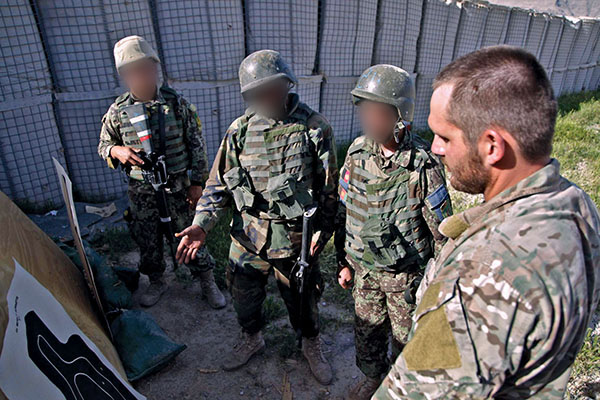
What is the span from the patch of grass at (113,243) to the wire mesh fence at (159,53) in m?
0.77

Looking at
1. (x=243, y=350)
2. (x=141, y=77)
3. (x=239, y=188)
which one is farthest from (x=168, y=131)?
(x=243, y=350)

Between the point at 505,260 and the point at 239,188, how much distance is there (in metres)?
1.83

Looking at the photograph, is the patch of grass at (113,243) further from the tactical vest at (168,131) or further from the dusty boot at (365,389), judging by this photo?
the dusty boot at (365,389)

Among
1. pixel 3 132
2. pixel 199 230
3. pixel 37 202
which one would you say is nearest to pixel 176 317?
pixel 199 230

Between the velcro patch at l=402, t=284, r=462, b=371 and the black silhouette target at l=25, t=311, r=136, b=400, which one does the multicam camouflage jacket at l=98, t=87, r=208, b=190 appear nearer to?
the black silhouette target at l=25, t=311, r=136, b=400

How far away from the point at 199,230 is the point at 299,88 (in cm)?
415

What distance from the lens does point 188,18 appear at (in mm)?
4828

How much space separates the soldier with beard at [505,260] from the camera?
0.96 meters

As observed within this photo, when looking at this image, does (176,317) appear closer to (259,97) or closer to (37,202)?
(259,97)

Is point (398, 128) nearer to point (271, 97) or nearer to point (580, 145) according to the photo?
point (271, 97)

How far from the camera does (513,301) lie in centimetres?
95

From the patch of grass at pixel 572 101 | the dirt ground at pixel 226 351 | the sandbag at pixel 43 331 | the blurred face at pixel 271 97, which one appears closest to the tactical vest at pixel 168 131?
the sandbag at pixel 43 331

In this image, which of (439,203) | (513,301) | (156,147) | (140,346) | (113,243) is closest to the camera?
(513,301)

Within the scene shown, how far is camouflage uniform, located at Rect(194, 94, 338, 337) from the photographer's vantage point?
8.29 feet
